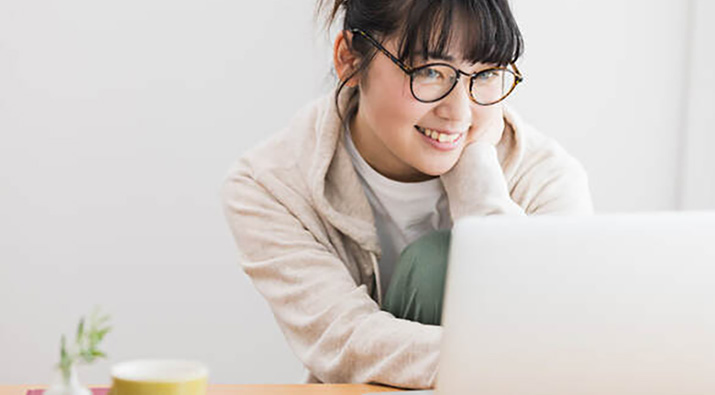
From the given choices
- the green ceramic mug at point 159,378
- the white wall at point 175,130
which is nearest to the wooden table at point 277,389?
the green ceramic mug at point 159,378

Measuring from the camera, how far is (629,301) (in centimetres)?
77

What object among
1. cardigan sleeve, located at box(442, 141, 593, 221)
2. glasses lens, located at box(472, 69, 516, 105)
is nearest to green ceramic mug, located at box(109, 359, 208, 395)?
cardigan sleeve, located at box(442, 141, 593, 221)

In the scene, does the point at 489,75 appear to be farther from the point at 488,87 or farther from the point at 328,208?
the point at 328,208

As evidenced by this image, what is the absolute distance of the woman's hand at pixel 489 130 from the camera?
1.50 m

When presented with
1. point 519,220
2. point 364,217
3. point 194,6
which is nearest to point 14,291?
point 194,6

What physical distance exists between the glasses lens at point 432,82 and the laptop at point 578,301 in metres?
0.68

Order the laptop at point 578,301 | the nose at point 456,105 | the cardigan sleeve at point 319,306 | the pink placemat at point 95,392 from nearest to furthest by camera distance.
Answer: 1. the laptop at point 578,301
2. the pink placemat at point 95,392
3. the cardigan sleeve at point 319,306
4. the nose at point 456,105

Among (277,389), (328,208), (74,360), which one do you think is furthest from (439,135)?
(74,360)

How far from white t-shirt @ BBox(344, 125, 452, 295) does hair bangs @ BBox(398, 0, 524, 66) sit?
0.26m

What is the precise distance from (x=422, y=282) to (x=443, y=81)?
1.04ft

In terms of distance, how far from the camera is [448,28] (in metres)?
1.39

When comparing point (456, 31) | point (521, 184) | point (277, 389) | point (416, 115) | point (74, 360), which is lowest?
point (277, 389)

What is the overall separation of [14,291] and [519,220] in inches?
87.1

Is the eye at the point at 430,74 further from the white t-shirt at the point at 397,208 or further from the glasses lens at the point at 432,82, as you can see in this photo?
Result: the white t-shirt at the point at 397,208
